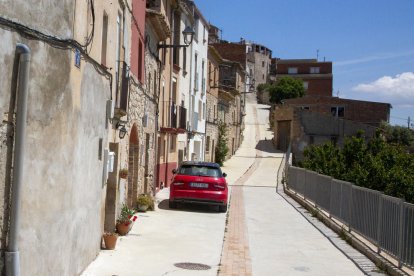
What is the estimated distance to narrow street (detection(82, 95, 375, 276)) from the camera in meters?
8.68

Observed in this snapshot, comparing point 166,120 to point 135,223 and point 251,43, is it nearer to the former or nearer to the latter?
point 135,223

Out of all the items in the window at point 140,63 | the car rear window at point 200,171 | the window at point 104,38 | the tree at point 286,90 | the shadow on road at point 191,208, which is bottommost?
the shadow on road at point 191,208

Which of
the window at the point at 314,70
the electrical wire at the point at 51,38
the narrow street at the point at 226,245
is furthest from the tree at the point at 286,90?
the electrical wire at the point at 51,38

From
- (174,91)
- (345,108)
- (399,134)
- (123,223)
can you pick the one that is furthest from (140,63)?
(399,134)

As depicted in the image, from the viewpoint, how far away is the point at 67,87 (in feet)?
19.4

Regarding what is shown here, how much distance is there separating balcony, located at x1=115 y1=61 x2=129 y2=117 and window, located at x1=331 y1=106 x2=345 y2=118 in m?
48.4

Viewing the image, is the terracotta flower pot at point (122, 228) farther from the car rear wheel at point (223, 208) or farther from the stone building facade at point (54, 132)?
the car rear wheel at point (223, 208)

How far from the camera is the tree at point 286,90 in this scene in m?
78.2

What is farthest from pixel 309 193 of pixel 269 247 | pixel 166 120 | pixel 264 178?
pixel 264 178

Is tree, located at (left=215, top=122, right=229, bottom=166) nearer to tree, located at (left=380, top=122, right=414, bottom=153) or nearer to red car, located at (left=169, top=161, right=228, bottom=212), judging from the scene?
tree, located at (left=380, top=122, right=414, bottom=153)

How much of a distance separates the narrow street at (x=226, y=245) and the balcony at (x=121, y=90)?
2.53 m

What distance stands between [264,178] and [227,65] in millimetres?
20532

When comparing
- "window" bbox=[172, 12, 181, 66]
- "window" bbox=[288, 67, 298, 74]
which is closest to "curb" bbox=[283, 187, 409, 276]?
"window" bbox=[172, 12, 181, 66]

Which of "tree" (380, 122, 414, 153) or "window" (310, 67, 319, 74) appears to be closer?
"tree" (380, 122, 414, 153)
